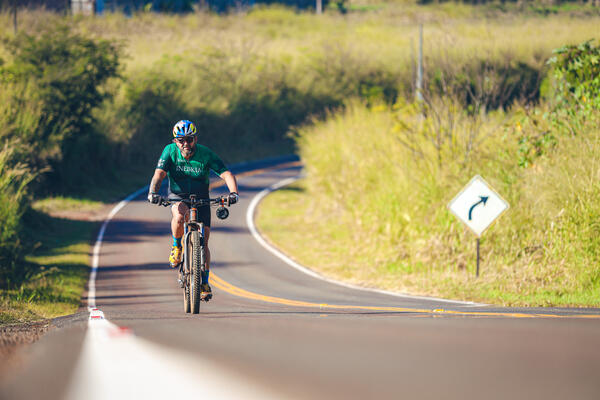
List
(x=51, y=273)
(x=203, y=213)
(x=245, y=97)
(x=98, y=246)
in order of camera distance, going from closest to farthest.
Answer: (x=203, y=213), (x=51, y=273), (x=98, y=246), (x=245, y=97)

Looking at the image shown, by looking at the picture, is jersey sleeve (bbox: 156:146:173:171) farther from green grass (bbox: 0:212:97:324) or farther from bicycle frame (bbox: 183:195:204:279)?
green grass (bbox: 0:212:97:324)

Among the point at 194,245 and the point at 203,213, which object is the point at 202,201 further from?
the point at 194,245

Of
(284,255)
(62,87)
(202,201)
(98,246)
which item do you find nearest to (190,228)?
(202,201)

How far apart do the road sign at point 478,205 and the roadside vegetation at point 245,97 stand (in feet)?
8.86

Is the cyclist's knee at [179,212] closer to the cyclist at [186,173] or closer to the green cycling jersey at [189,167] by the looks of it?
the cyclist at [186,173]

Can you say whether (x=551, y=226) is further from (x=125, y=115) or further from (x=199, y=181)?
(x=125, y=115)

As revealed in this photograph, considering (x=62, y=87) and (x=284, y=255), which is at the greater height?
(x=62, y=87)

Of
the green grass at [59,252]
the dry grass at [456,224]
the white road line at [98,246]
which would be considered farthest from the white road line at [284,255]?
the green grass at [59,252]

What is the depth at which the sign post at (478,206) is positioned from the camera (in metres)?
19.0

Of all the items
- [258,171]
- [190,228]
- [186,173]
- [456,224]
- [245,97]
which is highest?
[245,97]

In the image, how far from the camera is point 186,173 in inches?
398

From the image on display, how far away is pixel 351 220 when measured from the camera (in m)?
30.1

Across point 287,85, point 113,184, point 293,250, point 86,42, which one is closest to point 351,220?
point 293,250

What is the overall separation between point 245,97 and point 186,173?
52.0 metres
